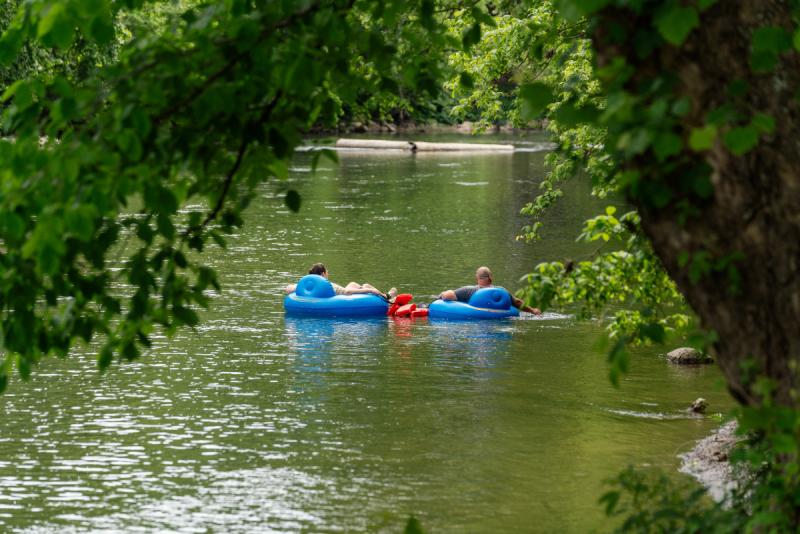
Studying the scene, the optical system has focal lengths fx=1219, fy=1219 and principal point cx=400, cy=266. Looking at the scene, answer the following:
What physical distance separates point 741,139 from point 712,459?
22.6 ft

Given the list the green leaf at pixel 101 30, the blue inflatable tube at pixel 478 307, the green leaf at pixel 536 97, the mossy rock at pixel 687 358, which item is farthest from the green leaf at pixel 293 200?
the blue inflatable tube at pixel 478 307

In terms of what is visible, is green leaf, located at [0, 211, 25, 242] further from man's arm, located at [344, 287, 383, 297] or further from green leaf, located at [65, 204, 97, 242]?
man's arm, located at [344, 287, 383, 297]

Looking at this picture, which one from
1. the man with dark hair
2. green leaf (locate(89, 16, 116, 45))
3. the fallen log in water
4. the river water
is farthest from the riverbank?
the fallen log in water

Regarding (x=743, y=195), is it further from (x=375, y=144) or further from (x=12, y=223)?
(x=375, y=144)

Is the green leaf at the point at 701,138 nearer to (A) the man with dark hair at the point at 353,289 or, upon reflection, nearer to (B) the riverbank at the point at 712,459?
(B) the riverbank at the point at 712,459

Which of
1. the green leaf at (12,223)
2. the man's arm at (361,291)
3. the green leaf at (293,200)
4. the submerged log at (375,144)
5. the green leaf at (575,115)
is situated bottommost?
the man's arm at (361,291)

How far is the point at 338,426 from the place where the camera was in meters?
11.2

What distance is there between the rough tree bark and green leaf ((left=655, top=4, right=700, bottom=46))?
0.26m

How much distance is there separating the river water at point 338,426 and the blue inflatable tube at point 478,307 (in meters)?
0.23

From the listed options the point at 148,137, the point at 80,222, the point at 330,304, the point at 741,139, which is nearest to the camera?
the point at 741,139

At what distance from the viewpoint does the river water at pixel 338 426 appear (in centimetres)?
881

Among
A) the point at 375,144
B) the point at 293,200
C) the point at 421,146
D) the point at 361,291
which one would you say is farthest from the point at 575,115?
the point at 375,144

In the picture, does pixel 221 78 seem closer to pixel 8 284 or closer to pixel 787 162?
pixel 8 284

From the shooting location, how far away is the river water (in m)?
8.81
